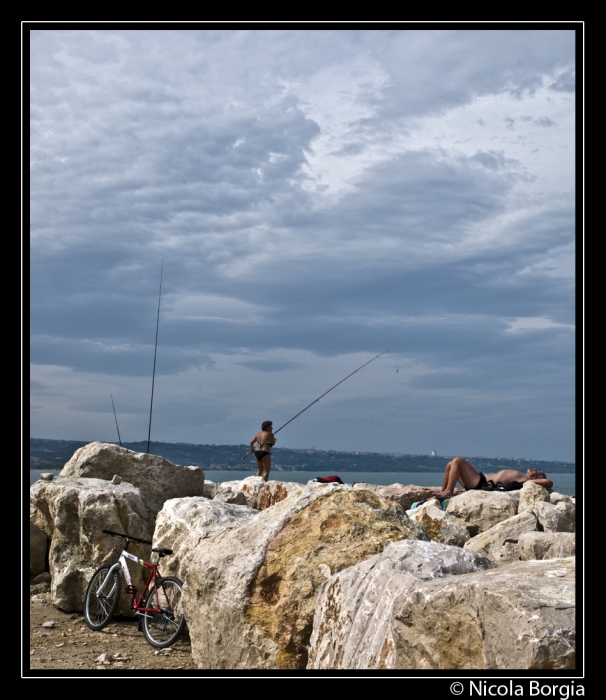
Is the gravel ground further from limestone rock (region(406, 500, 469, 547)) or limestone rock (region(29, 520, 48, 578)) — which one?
limestone rock (region(406, 500, 469, 547))

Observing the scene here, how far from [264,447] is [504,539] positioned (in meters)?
7.15

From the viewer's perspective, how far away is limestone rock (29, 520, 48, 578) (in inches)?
368

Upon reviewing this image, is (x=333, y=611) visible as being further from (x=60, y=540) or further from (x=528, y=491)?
(x=528, y=491)

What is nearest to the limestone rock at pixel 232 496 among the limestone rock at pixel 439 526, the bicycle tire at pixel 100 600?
the bicycle tire at pixel 100 600

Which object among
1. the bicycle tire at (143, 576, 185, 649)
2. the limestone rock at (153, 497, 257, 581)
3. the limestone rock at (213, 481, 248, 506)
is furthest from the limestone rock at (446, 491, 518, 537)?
the bicycle tire at (143, 576, 185, 649)

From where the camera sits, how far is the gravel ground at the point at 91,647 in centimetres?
652

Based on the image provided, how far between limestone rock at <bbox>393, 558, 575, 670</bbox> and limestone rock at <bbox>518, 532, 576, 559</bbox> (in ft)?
11.7

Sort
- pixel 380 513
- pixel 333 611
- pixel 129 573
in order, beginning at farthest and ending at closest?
pixel 129 573 → pixel 380 513 → pixel 333 611

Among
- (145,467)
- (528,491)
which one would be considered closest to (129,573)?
(145,467)

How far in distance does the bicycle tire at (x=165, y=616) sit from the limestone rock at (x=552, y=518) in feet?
15.0
